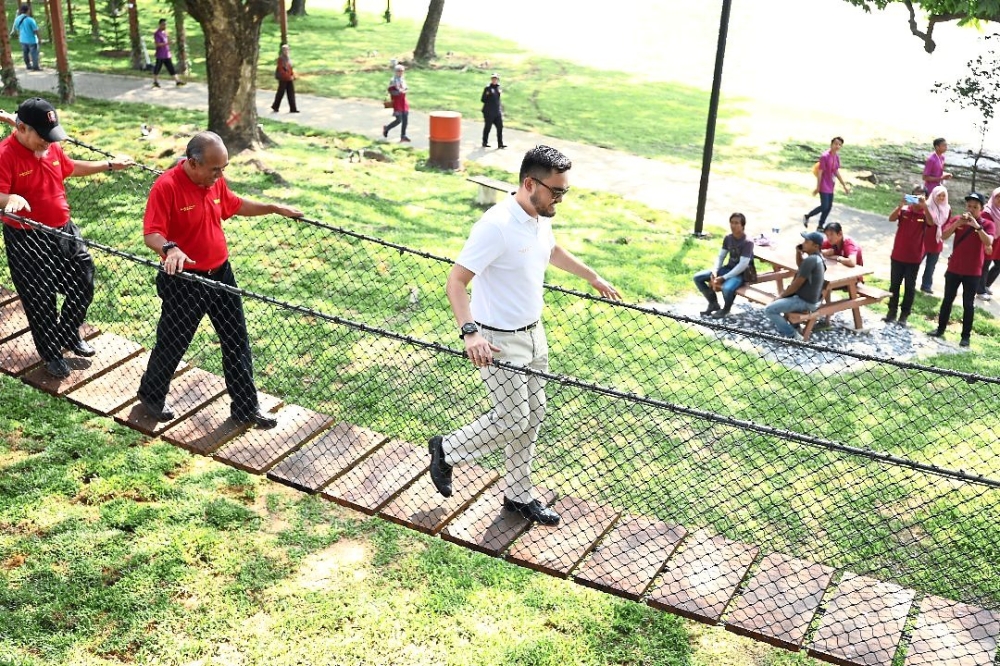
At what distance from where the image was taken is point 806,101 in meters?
26.2

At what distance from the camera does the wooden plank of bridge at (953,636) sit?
3.92 metres

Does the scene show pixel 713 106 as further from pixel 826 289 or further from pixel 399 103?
pixel 399 103

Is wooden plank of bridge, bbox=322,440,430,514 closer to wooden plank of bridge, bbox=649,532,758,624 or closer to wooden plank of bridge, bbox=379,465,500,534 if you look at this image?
wooden plank of bridge, bbox=379,465,500,534

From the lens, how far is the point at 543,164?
443 cm

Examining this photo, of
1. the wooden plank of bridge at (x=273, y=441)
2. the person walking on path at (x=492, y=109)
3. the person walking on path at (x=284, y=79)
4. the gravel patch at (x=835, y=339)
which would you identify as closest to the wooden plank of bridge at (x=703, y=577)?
the wooden plank of bridge at (x=273, y=441)

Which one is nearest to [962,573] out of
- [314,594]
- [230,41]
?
[314,594]

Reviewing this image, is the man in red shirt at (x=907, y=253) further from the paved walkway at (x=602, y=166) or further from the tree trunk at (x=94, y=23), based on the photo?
the tree trunk at (x=94, y=23)

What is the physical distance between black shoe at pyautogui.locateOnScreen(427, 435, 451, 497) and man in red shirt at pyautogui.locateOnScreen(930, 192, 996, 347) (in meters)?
6.71

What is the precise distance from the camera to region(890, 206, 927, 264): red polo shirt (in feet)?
33.1

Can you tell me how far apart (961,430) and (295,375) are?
4.81m

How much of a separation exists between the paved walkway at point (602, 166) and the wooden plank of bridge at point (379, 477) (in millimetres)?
8657

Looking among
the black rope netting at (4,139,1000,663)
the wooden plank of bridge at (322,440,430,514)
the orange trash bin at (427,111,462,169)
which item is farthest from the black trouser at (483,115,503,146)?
the wooden plank of bridge at (322,440,430,514)

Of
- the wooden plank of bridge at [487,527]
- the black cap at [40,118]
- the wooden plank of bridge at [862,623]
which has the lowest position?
the wooden plank of bridge at [862,623]

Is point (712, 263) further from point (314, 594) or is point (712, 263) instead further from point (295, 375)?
A: point (314, 594)
